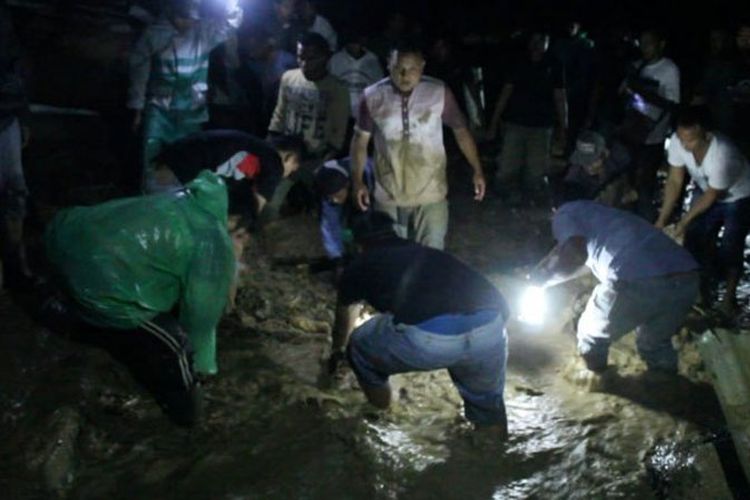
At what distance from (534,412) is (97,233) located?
9.46 ft

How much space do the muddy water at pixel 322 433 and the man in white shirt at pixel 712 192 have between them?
1194 mm

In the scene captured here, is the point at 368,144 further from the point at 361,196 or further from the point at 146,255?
the point at 146,255

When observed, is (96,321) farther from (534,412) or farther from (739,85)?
→ (739,85)

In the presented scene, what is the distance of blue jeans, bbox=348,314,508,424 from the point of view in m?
3.74

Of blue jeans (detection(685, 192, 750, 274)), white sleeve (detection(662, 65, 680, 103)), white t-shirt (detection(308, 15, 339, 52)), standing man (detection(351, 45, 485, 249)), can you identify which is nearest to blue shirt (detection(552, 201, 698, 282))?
standing man (detection(351, 45, 485, 249))

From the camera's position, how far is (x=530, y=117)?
8.30 metres

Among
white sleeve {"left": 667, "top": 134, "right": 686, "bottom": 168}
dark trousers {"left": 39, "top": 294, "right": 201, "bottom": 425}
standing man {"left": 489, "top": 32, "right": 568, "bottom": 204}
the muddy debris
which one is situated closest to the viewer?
the muddy debris

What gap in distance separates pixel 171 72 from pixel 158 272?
3131 mm

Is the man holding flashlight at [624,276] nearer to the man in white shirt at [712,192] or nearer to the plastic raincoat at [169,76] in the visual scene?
the man in white shirt at [712,192]

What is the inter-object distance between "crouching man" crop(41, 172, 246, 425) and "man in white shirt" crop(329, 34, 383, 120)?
4020mm

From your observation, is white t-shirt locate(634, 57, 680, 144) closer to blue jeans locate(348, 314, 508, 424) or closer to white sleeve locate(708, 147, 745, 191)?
white sleeve locate(708, 147, 745, 191)

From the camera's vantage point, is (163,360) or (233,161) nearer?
(163,360)

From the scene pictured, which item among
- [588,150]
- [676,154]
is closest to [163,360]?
[676,154]

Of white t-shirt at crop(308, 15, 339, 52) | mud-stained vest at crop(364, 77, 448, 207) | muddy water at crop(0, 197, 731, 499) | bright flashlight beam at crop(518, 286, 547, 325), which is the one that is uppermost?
white t-shirt at crop(308, 15, 339, 52)
